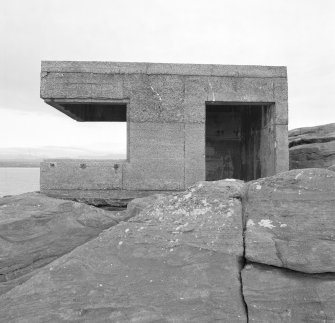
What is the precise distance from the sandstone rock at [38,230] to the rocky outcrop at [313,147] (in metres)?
5.96

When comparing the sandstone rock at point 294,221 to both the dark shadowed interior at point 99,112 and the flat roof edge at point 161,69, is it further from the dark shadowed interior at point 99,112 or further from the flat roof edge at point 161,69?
the dark shadowed interior at point 99,112

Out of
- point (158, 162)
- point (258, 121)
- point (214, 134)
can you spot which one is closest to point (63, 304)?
point (158, 162)

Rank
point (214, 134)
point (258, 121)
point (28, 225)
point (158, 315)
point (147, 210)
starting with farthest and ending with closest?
point (214, 134), point (258, 121), point (28, 225), point (147, 210), point (158, 315)

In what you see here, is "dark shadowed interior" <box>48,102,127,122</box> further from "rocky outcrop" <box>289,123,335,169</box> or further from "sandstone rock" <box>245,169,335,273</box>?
"sandstone rock" <box>245,169,335,273</box>

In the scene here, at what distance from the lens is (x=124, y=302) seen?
2.87 meters

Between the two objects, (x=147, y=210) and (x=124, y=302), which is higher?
(x=147, y=210)

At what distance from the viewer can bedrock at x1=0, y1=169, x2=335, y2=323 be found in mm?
2814

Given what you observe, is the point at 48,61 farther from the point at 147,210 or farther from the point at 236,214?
the point at 236,214

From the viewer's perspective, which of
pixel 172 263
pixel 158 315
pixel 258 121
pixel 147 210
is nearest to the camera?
pixel 158 315

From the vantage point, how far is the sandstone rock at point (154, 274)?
281 centimetres

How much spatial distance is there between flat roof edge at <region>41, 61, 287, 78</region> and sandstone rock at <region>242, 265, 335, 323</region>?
4649 millimetres


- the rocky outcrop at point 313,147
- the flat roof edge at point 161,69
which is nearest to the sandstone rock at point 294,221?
the flat roof edge at point 161,69

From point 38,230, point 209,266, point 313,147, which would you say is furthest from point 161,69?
point 313,147

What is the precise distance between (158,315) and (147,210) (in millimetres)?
1207
